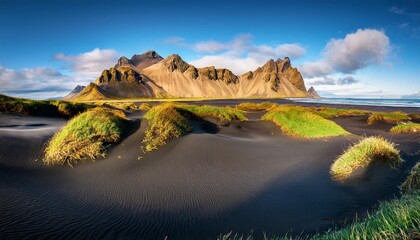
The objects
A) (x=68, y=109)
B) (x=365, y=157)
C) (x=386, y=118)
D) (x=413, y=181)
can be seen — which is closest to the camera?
(x=413, y=181)

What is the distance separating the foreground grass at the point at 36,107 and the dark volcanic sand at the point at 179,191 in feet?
40.7

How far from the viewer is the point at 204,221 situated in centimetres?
698

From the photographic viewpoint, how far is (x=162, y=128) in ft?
45.9

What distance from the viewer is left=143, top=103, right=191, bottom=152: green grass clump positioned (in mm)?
13008

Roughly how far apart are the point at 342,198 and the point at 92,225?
767 centimetres

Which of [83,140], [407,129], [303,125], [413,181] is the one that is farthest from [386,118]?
[83,140]

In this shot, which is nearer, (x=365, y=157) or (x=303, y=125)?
(x=365, y=157)

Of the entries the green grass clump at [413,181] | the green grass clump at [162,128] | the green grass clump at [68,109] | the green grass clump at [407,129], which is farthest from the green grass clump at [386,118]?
the green grass clump at [68,109]

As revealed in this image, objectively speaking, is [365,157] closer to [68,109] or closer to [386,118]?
[386,118]

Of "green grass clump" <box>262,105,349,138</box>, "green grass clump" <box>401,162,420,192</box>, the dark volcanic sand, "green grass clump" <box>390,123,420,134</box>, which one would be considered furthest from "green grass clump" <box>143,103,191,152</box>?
"green grass clump" <box>390,123,420,134</box>

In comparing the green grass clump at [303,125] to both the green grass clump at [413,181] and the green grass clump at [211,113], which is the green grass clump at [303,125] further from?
the green grass clump at [413,181]

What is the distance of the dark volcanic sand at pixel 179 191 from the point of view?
6434 mm

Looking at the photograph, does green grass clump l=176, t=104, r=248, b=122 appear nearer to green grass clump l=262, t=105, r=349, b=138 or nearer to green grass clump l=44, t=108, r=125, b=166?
green grass clump l=262, t=105, r=349, b=138

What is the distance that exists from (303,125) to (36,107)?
24.6 m
